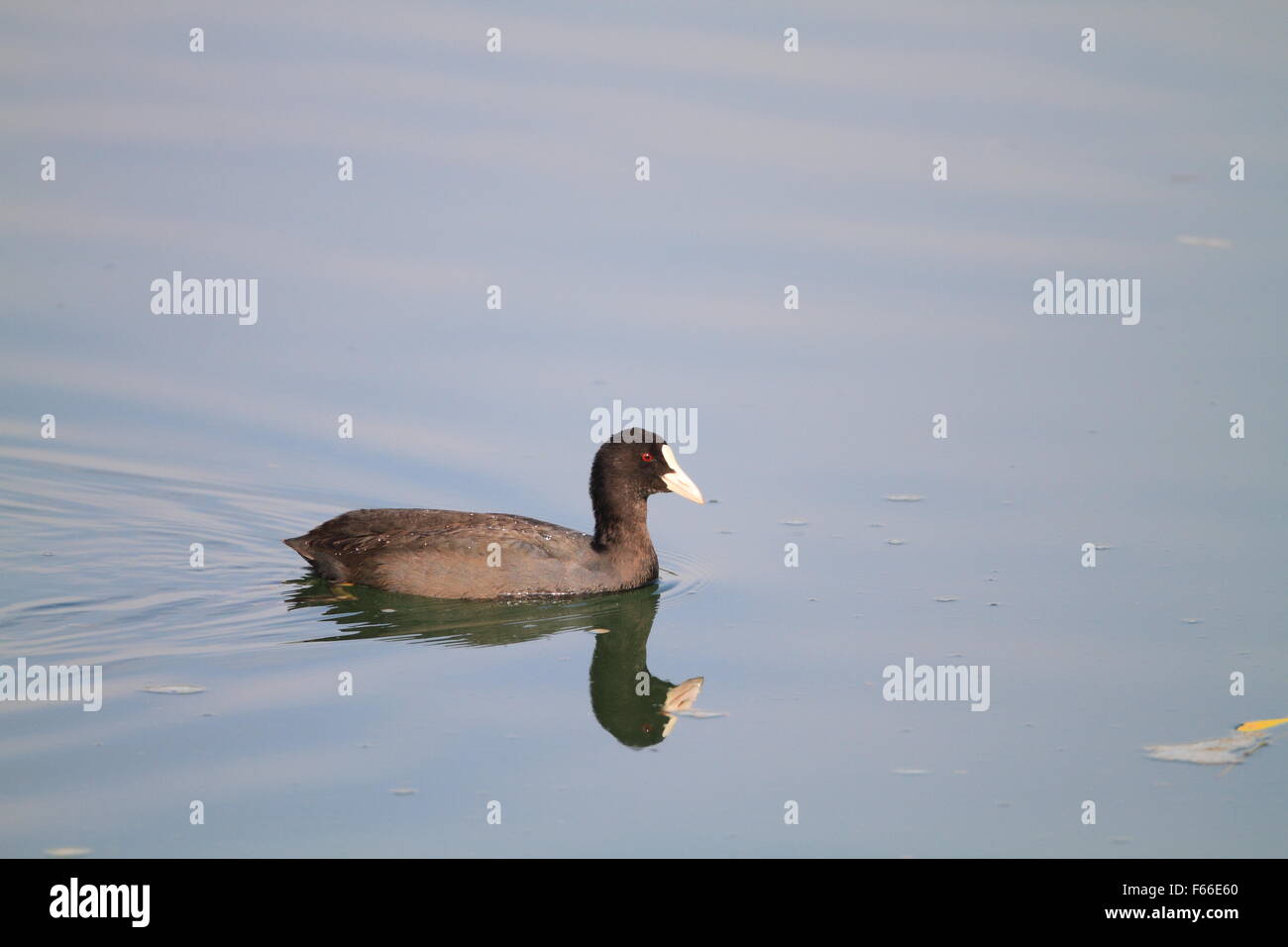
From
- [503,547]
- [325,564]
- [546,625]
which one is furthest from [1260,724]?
[325,564]

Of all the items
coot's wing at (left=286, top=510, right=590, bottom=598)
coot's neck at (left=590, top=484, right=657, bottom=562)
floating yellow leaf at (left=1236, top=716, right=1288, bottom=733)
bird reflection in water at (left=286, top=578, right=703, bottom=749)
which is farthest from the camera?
coot's neck at (left=590, top=484, right=657, bottom=562)

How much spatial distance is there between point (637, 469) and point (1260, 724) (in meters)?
4.30

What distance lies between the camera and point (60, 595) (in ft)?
35.2

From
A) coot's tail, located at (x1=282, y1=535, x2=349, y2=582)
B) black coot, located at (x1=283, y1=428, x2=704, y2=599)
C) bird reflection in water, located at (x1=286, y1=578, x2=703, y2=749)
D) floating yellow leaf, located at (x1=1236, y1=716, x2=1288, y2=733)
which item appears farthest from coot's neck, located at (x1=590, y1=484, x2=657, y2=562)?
floating yellow leaf, located at (x1=1236, y1=716, x2=1288, y2=733)

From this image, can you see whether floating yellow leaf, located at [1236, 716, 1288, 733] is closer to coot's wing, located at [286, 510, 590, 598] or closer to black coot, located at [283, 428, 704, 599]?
black coot, located at [283, 428, 704, 599]

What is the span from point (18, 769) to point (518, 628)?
349 cm

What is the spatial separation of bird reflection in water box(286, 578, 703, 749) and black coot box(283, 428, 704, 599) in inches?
4.1

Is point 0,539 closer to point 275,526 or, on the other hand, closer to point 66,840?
point 275,526

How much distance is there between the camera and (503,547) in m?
11.3

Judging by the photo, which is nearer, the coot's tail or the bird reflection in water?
the bird reflection in water

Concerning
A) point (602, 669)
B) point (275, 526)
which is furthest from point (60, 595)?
point (602, 669)

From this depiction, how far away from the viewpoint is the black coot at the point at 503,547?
1134 cm

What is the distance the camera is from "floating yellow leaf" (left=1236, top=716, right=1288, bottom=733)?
944cm

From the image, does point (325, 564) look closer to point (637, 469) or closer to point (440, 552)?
point (440, 552)
